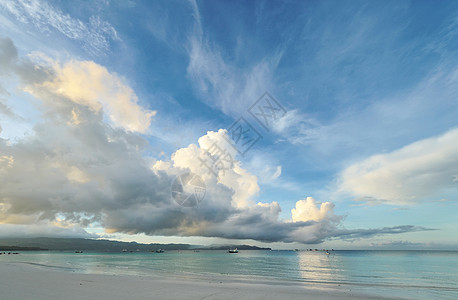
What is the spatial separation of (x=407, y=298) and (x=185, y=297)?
A: 25.6m

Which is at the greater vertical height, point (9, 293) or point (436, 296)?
point (9, 293)

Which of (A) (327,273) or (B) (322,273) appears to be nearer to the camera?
(B) (322,273)

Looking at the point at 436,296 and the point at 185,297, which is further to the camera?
the point at 436,296

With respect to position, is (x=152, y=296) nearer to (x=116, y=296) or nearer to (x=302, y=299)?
(x=116, y=296)

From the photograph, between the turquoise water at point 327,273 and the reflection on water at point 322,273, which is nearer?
the turquoise water at point 327,273

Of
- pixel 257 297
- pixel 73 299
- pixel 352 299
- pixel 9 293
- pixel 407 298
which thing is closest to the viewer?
pixel 73 299

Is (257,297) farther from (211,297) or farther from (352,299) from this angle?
(352,299)

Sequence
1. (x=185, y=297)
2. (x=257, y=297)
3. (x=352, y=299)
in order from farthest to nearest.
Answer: (x=352, y=299), (x=257, y=297), (x=185, y=297)

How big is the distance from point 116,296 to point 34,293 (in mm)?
7043

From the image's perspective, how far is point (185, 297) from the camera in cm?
2072

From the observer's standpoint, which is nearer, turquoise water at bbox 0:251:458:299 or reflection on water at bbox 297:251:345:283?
turquoise water at bbox 0:251:458:299

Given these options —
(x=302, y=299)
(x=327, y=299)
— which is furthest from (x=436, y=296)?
(x=302, y=299)

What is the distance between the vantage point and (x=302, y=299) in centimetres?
2277

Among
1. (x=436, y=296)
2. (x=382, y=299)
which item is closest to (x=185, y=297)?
(x=382, y=299)
